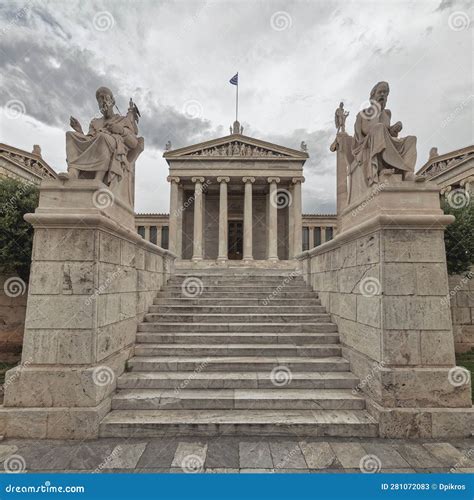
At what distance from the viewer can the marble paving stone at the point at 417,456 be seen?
142 inches

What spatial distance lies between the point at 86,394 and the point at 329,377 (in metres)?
4.03

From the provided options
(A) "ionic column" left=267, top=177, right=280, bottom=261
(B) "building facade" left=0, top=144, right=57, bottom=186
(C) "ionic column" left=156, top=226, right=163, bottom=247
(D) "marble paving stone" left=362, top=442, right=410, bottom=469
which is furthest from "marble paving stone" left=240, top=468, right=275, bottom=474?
(C) "ionic column" left=156, top=226, right=163, bottom=247

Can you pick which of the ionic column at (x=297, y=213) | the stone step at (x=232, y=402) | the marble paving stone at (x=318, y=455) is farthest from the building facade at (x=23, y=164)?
the marble paving stone at (x=318, y=455)

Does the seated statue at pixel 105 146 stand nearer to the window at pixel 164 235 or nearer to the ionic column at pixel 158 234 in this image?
the ionic column at pixel 158 234

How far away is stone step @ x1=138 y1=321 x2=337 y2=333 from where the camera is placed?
21.9ft

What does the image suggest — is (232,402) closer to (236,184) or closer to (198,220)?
(198,220)

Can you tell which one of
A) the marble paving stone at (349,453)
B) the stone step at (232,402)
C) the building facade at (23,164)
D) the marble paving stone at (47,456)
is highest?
the building facade at (23,164)

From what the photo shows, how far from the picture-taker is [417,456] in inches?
148

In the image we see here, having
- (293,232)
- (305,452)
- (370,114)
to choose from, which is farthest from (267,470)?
(293,232)

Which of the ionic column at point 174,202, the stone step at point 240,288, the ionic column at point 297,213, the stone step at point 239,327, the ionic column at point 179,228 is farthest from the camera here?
the ionic column at point 297,213

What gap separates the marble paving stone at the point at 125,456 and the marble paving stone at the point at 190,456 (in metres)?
0.48

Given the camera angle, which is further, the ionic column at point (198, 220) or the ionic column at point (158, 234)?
the ionic column at point (158, 234)

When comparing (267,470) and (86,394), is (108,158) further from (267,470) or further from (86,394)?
(267,470)

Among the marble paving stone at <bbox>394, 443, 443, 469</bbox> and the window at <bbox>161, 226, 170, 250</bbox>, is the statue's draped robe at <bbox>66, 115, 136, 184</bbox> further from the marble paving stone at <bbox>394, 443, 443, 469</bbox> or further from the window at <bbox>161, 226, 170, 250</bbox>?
the window at <bbox>161, 226, 170, 250</bbox>
